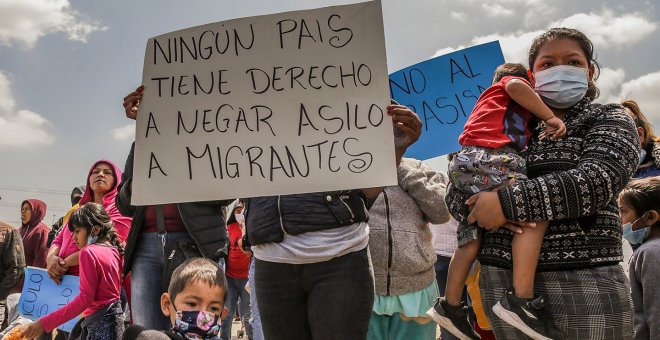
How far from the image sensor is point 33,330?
3768 mm

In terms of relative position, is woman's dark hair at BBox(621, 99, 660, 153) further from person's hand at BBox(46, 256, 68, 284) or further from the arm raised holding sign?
person's hand at BBox(46, 256, 68, 284)

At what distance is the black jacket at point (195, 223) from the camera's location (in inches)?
137

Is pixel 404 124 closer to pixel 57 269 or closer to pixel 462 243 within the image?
pixel 462 243

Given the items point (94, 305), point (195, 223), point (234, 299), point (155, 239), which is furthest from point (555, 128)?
point (234, 299)

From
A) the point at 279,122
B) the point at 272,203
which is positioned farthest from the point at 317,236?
the point at 279,122

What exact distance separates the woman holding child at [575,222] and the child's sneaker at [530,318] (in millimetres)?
13

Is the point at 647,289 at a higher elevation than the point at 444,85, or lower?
lower

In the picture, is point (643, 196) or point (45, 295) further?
point (45, 295)

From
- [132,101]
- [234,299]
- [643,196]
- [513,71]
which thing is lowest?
[234,299]

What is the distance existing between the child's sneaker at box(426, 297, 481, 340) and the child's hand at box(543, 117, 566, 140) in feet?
2.47

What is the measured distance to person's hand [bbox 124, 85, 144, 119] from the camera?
2430mm

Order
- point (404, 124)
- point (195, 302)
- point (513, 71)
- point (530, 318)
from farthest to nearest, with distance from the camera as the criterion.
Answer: point (513, 71), point (195, 302), point (404, 124), point (530, 318)

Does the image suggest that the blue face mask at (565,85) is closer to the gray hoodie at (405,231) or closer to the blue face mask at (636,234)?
the gray hoodie at (405,231)

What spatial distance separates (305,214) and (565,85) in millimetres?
1178
